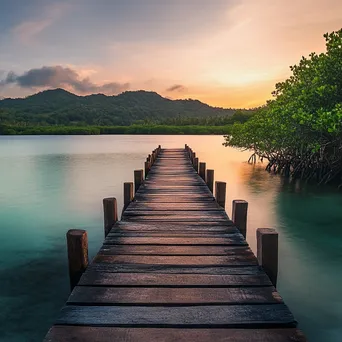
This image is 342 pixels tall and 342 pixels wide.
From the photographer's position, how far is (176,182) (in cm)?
1020

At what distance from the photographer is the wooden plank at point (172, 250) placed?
4.26 m

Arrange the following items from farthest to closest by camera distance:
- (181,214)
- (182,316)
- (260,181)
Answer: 1. (260,181)
2. (181,214)
3. (182,316)

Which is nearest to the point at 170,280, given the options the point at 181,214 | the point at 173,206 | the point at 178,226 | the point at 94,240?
the point at 178,226

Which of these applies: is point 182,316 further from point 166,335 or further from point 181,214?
point 181,214

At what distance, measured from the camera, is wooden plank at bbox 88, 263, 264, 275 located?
368 centimetres

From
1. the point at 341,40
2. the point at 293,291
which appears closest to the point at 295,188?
the point at 341,40

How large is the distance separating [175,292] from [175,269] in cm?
55

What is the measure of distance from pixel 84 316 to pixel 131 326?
426 mm

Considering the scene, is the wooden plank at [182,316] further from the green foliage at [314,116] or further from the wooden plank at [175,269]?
the green foliage at [314,116]

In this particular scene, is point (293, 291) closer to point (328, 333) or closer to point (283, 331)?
point (328, 333)

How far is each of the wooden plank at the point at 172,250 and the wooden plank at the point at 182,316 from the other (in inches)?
52.2

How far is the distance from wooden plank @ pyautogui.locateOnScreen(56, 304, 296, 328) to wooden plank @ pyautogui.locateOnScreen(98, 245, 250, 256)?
4.35 ft

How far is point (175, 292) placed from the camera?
3209mm

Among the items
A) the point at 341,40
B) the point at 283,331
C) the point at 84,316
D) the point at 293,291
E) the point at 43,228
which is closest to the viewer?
the point at 283,331
